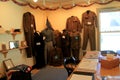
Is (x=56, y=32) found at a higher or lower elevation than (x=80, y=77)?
higher

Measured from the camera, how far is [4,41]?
11.2 feet

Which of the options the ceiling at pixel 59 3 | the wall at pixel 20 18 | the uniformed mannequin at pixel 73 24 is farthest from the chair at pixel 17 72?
the uniformed mannequin at pixel 73 24

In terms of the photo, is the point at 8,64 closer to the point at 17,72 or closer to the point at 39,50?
the point at 17,72

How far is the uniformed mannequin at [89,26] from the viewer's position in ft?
15.4

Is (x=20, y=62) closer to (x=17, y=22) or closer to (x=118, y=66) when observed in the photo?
(x=17, y=22)

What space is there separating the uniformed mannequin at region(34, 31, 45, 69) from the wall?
19cm

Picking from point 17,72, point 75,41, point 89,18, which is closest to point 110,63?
point 17,72

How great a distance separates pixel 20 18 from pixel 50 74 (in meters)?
1.75

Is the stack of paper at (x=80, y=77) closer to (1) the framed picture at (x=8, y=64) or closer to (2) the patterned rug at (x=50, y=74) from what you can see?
(2) the patterned rug at (x=50, y=74)

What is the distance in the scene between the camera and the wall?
11.4 ft

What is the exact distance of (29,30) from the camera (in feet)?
13.8

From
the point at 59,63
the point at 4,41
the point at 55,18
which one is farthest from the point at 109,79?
the point at 55,18

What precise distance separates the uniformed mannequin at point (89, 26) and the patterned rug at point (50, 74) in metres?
1.38

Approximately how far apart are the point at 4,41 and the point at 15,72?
2.73 ft
